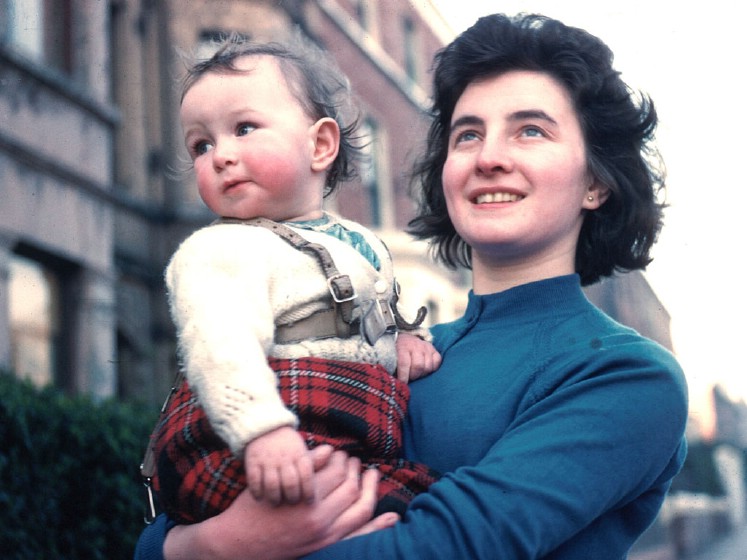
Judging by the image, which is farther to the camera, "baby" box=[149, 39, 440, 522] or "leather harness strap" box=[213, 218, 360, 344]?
"leather harness strap" box=[213, 218, 360, 344]

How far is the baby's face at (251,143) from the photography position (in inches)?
97.4

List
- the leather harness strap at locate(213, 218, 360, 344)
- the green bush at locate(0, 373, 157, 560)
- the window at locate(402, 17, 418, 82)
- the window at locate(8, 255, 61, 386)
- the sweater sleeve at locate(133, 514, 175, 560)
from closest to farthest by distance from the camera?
the leather harness strap at locate(213, 218, 360, 344), the sweater sleeve at locate(133, 514, 175, 560), the green bush at locate(0, 373, 157, 560), the window at locate(8, 255, 61, 386), the window at locate(402, 17, 418, 82)

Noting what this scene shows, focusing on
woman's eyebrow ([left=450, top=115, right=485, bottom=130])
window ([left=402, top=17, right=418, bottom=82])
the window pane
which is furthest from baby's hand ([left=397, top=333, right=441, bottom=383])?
window ([left=402, top=17, right=418, bottom=82])

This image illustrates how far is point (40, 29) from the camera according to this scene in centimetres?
1115

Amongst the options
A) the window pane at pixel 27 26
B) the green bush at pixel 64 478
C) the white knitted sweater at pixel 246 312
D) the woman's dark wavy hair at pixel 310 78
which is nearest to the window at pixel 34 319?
the window pane at pixel 27 26

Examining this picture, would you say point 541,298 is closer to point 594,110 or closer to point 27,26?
point 594,110

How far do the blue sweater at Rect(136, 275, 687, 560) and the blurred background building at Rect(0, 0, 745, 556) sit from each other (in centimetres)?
115

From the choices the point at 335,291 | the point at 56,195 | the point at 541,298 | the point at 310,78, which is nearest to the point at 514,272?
the point at 541,298

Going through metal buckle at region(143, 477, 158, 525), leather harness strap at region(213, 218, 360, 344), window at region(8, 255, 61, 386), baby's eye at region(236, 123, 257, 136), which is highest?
window at region(8, 255, 61, 386)

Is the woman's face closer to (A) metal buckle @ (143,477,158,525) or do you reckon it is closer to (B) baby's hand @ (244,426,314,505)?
(B) baby's hand @ (244,426,314,505)

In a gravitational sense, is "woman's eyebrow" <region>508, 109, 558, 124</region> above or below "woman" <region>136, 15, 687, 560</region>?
above

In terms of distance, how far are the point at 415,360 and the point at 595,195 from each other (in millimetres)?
664

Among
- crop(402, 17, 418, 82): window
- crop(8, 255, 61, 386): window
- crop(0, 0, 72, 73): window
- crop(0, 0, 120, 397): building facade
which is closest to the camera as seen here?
crop(0, 0, 72, 73): window

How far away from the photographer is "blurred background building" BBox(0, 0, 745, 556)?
33.9ft
